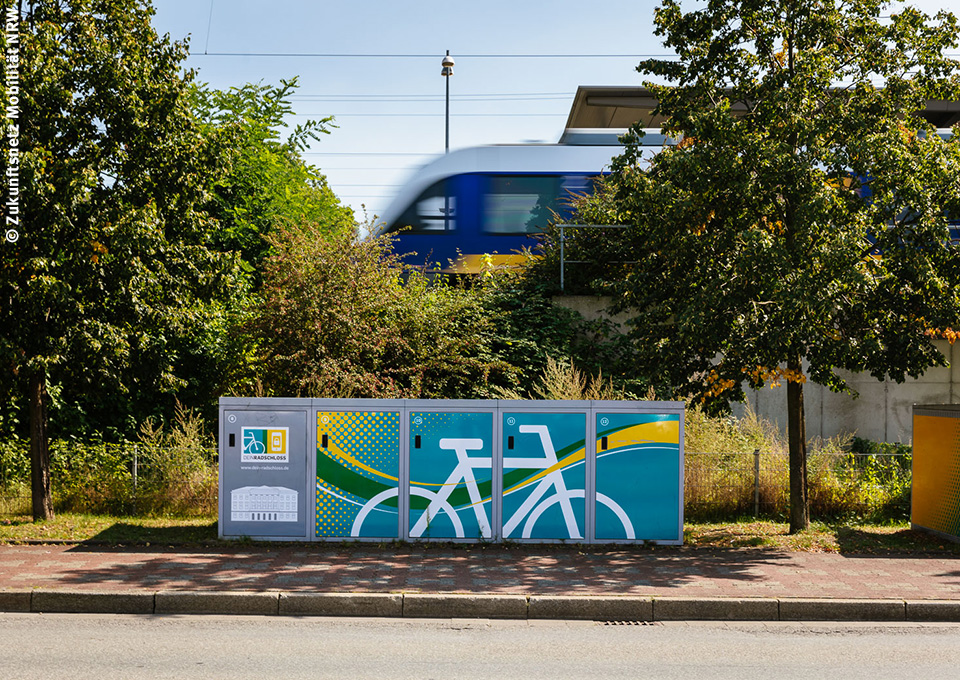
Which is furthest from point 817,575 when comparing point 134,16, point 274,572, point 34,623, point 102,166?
point 134,16

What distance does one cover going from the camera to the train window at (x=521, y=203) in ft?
59.7

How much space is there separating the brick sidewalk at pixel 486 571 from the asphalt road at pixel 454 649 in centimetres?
56

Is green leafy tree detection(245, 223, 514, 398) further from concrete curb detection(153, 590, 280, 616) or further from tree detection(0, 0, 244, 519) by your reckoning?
concrete curb detection(153, 590, 280, 616)

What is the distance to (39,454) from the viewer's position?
1105cm

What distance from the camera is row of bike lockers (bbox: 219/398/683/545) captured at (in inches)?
392

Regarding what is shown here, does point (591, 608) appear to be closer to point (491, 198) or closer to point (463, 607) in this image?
point (463, 607)

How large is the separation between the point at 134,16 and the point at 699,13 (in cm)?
744

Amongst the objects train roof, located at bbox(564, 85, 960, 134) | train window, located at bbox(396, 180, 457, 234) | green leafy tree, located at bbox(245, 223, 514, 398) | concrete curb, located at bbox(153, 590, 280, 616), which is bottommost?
concrete curb, located at bbox(153, 590, 280, 616)

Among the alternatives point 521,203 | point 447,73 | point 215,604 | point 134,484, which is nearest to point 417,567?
point 215,604

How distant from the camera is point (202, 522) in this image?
11141 mm

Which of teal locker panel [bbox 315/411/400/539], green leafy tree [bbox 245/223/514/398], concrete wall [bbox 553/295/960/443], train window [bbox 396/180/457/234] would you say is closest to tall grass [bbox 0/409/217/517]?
green leafy tree [bbox 245/223/514/398]

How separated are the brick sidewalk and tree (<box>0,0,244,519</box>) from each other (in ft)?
7.88

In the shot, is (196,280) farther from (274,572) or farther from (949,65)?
(949,65)

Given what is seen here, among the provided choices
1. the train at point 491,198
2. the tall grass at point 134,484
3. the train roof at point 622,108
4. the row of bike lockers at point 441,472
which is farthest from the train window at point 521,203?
the row of bike lockers at point 441,472
